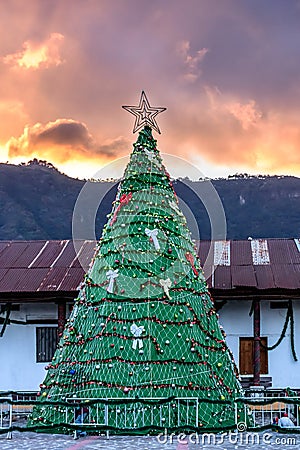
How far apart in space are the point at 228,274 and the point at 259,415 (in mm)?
3966

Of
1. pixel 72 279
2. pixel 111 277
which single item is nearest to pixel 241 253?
pixel 72 279

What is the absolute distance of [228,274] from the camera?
17156mm

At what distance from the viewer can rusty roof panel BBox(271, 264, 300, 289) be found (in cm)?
1641

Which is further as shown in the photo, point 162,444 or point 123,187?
point 123,187

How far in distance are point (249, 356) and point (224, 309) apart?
1.42m

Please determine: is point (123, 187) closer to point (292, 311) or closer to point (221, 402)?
point (221, 402)

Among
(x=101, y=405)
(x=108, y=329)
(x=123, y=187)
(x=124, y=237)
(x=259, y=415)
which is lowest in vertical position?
(x=259, y=415)

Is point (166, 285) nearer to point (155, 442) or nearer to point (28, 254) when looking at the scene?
point (155, 442)

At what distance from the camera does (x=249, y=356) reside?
17.3 m

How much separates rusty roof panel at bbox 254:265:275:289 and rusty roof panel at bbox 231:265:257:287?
0.11 meters

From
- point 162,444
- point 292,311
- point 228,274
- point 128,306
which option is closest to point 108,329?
point 128,306

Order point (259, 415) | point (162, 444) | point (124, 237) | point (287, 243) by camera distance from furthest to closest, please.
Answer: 1. point (287, 243)
2. point (259, 415)
3. point (124, 237)
4. point (162, 444)

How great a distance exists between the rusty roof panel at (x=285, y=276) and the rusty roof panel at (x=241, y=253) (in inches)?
33.5

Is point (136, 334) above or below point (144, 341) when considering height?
above
